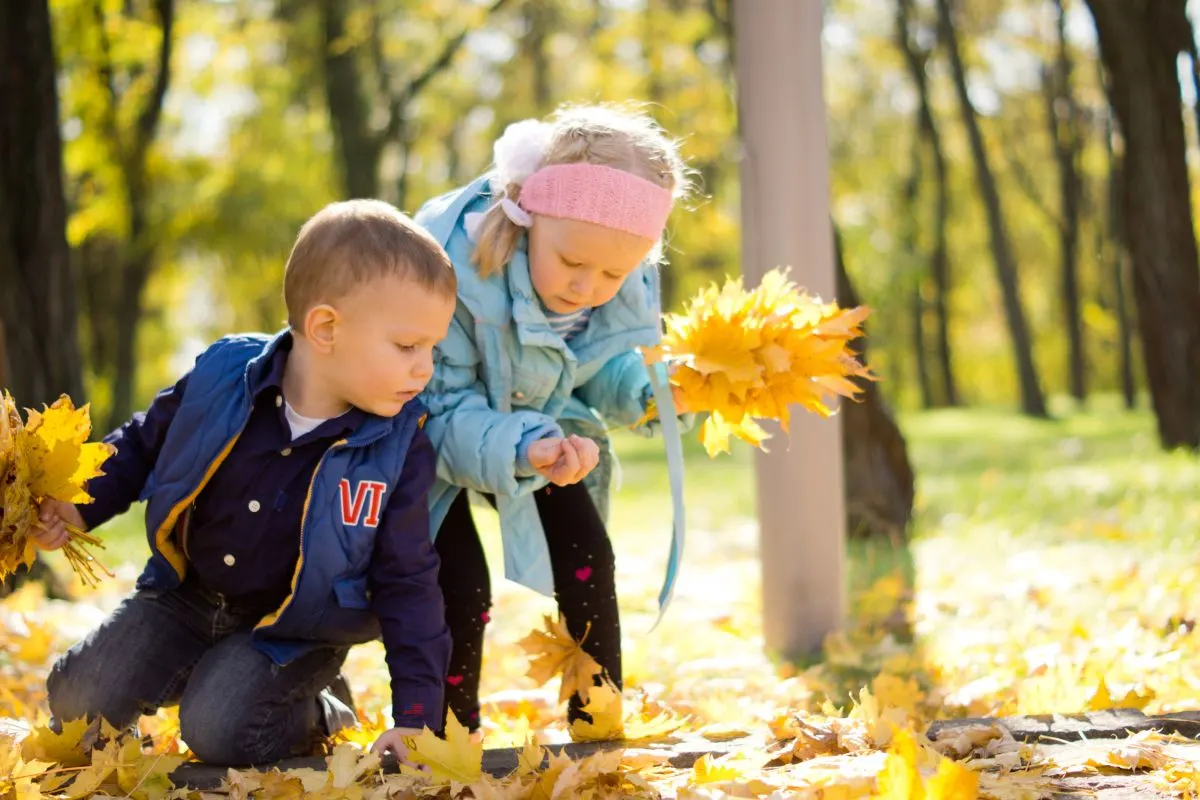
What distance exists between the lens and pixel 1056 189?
85.5 feet

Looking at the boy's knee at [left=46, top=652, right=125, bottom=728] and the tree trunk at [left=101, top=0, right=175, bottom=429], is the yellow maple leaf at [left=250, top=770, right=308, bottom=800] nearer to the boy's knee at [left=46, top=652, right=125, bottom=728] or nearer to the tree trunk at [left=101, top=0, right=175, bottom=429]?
the boy's knee at [left=46, top=652, right=125, bottom=728]

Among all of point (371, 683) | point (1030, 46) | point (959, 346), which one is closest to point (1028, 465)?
point (371, 683)

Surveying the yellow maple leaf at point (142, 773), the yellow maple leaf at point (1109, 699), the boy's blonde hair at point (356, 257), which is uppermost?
the boy's blonde hair at point (356, 257)

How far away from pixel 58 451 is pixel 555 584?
1.10 m

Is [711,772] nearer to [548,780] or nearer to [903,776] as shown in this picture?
[548,780]

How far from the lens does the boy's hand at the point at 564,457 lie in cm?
224

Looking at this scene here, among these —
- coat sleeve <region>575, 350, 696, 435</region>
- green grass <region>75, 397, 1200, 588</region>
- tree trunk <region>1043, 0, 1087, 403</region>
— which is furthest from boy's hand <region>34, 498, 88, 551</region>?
tree trunk <region>1043, 0, 1087, 403</region>

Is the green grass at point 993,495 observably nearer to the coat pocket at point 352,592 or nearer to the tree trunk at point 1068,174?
the coat pocket at point 352,592

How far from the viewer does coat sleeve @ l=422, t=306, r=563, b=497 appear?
2324mm

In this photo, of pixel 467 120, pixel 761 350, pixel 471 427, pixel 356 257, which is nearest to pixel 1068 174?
pixel 467 120

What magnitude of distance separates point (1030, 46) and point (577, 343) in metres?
18.5

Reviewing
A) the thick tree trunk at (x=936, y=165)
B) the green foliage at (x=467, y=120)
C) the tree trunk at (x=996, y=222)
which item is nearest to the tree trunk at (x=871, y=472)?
the green foliage at (x=467, y=120)

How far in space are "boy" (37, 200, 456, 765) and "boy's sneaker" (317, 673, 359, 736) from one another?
6 cm

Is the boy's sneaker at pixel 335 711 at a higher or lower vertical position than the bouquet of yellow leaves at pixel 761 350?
lower
